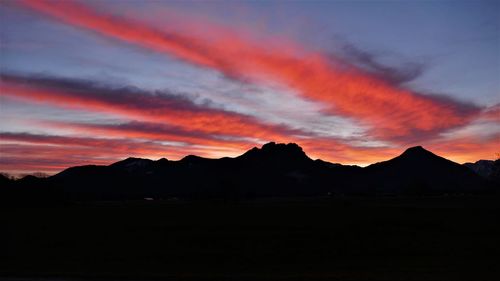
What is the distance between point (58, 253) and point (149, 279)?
68.5ft

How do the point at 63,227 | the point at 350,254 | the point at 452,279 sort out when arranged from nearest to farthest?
the point at 452,279 → the point at 350,254 → the point at 63,227

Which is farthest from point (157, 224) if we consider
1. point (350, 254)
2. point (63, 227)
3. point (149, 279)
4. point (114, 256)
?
point (149, 279)

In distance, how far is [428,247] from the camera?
39.4m

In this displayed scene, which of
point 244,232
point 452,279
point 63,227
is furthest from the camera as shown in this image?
point 63,227

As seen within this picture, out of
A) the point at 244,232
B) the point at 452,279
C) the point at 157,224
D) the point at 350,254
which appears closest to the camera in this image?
the point at 452,279

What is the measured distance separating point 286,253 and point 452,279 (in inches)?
694

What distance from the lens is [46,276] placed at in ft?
78.5

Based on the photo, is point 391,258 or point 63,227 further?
point 63,227

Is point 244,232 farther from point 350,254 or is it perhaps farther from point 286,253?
point 350,254

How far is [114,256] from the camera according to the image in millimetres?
37844

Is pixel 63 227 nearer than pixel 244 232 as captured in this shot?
No

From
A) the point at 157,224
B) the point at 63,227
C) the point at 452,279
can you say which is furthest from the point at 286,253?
the point at 63,227

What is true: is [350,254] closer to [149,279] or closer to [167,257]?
[167,257]

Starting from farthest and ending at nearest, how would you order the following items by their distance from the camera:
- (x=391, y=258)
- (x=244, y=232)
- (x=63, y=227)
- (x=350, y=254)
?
(x=63, y=227)
(x=244, y=232)
(x=350, y=254)
(x=391, y=258)
